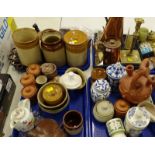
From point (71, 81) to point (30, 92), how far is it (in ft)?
0.49

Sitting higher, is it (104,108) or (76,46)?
(76,46)

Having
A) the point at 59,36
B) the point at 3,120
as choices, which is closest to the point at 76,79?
the point at 59,36

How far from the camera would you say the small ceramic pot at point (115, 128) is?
731 millimetres

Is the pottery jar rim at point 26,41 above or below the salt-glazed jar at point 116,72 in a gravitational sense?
above

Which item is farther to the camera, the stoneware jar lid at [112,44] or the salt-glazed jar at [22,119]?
the stoneware jar lid at [112,44]

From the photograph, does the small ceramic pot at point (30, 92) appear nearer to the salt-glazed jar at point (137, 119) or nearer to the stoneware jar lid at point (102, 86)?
the stoneware jar lid at point (102, 86)

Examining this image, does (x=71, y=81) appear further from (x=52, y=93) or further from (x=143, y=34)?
(x=143, y=34)

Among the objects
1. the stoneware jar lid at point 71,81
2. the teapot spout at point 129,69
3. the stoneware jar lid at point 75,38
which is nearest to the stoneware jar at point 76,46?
the stoneware jar lid at point 75,38

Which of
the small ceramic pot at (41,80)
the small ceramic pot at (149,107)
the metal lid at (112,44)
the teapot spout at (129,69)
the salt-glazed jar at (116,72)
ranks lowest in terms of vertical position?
the small ceramic pot at (149,107)

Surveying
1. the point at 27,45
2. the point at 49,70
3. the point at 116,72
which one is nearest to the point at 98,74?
the point at 116,72

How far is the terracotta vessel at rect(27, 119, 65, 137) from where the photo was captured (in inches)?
29.2

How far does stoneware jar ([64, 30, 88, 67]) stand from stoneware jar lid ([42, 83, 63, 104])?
6.8 inches

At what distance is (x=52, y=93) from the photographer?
0.79m

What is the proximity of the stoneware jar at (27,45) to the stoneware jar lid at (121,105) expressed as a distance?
377 mm
